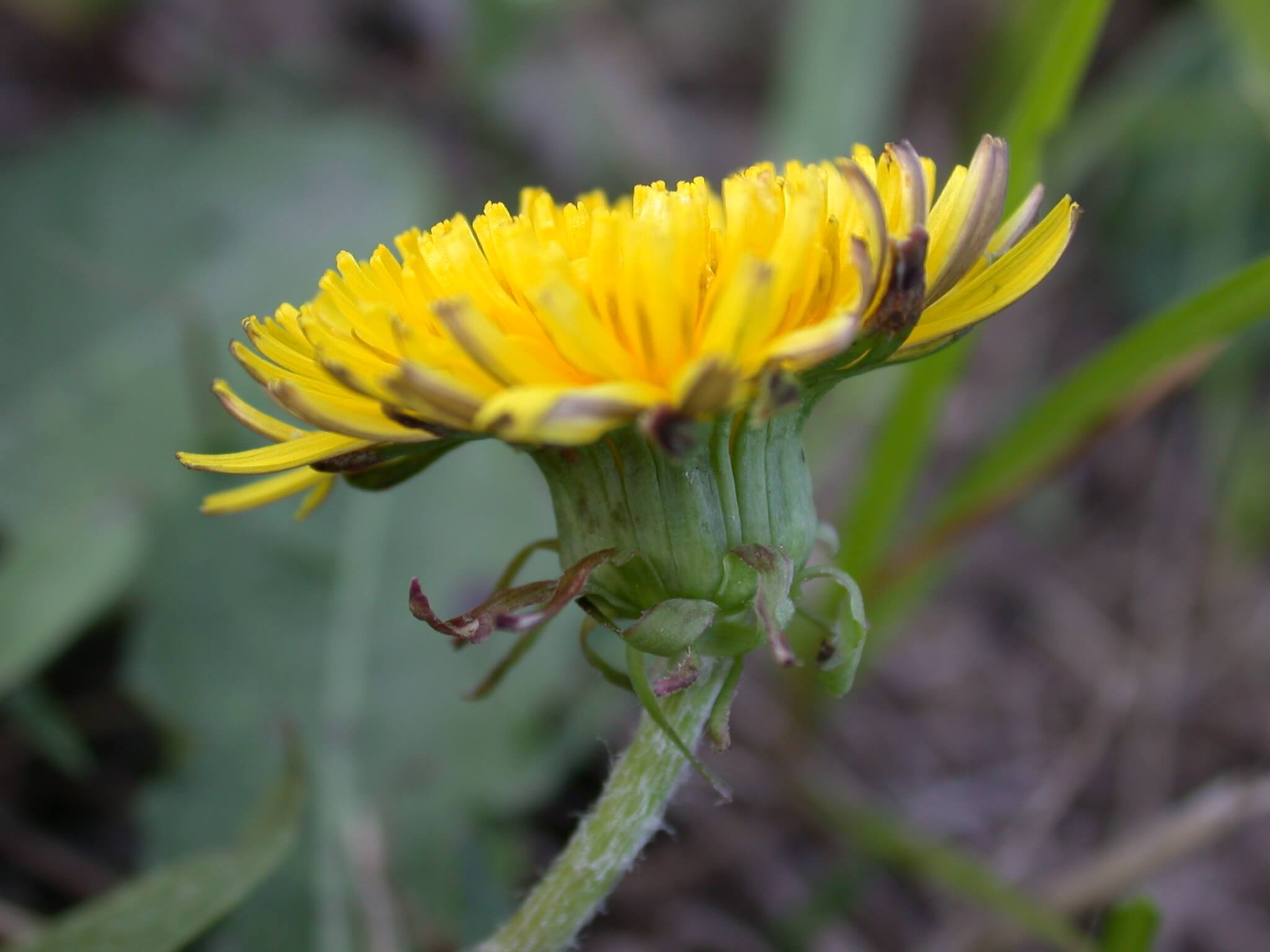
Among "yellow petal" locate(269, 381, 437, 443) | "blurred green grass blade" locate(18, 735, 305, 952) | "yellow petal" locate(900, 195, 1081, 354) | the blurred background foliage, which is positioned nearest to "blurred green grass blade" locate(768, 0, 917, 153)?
the blurred background foliage

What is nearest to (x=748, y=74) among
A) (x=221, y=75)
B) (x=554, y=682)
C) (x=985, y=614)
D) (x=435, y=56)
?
(x=435, y=56)

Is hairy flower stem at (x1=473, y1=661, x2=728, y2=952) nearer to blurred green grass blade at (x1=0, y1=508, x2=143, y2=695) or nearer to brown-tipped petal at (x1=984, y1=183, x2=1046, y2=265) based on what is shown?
brown-tipped petal at (x1=984, y1=183, x2=1046, y2=265)

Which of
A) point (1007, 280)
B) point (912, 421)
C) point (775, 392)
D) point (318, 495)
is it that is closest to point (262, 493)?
point (318, 495)

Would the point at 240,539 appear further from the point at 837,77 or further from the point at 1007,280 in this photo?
the point at 837,77

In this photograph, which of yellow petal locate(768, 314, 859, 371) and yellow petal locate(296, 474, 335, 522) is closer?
yellow petal locate(768, 314, 859, 371)

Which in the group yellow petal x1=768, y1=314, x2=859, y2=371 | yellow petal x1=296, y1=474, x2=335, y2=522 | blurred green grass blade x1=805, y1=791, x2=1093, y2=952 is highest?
yellow petal x1=296, y1=474, x2=335, y2=522

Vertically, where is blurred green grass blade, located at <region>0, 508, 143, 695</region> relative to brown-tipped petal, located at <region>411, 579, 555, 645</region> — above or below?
above

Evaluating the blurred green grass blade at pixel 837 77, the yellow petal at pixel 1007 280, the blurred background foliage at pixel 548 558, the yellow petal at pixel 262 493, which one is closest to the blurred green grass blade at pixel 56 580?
the blurred background foliage at pixel 548 558
